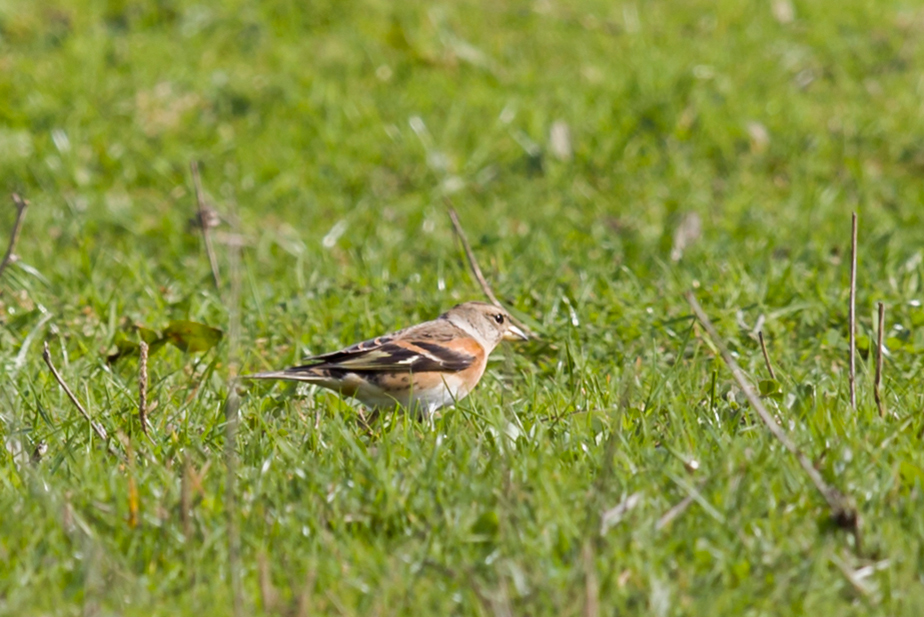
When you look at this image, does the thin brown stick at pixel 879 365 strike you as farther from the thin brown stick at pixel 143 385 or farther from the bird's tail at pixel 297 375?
the thin brown stick at pixel 143 385

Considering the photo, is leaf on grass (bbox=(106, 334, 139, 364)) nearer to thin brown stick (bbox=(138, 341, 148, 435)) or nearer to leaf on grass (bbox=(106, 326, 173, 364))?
leaf on grass (bbox=(106, 326, 173, 364))

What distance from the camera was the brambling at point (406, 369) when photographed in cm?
484

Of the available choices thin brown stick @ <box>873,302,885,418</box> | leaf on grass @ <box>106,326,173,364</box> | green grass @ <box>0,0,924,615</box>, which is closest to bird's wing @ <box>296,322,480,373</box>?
green grass @ <box>0,0,924,615</box>

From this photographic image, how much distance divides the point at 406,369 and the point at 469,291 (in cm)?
130

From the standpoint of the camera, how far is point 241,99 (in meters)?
8.95

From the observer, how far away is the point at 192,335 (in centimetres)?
518

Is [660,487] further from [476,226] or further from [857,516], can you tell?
[476,226]

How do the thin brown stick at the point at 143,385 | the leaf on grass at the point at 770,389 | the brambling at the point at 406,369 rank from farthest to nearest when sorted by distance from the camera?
the brambling at the point at 406,369 → the leaf on grass at the point at 770,389 → the thin brown stick at the point at 143,385

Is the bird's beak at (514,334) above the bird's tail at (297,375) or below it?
below

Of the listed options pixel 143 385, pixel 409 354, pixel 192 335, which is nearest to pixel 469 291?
pixel 409 354

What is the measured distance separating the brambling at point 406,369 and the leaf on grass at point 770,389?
1.18m

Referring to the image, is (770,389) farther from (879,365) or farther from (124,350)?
(124,350)

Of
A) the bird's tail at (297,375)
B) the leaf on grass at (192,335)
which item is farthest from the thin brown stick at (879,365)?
the leaf on grass at (192,335)

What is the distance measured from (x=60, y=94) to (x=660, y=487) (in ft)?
22.0
